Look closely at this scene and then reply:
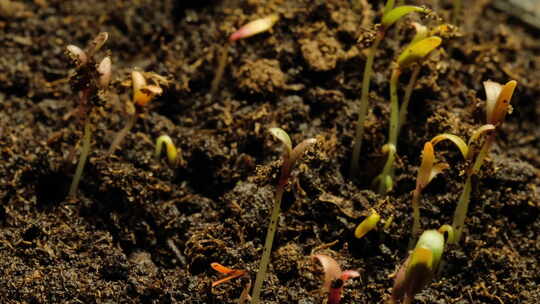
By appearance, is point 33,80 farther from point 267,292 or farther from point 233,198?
point 267,292

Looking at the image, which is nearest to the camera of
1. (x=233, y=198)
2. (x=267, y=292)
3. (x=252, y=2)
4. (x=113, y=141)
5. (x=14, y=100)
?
(x=267, y=292)

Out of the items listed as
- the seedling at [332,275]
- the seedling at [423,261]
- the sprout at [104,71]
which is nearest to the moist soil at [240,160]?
the sprout at [104,71]

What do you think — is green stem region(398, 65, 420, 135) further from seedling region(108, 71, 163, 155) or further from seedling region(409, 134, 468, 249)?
seedling region(108, 71, 163, 155)

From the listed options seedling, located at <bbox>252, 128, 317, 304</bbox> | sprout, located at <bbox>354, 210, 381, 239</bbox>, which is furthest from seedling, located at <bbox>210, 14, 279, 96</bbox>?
sprout, located at <bbox>354, 210, 381, 239</bbox>

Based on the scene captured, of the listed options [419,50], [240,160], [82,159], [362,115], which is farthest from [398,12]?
[82,159]

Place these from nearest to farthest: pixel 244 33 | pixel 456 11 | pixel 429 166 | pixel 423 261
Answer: pixel 423 261 < pixel 429 166 < pixel 244 33 < pixel 456 11

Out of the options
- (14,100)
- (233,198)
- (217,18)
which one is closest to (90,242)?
(233,198)

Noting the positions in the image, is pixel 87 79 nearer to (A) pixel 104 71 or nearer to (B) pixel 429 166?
(A) pixel 104 71
